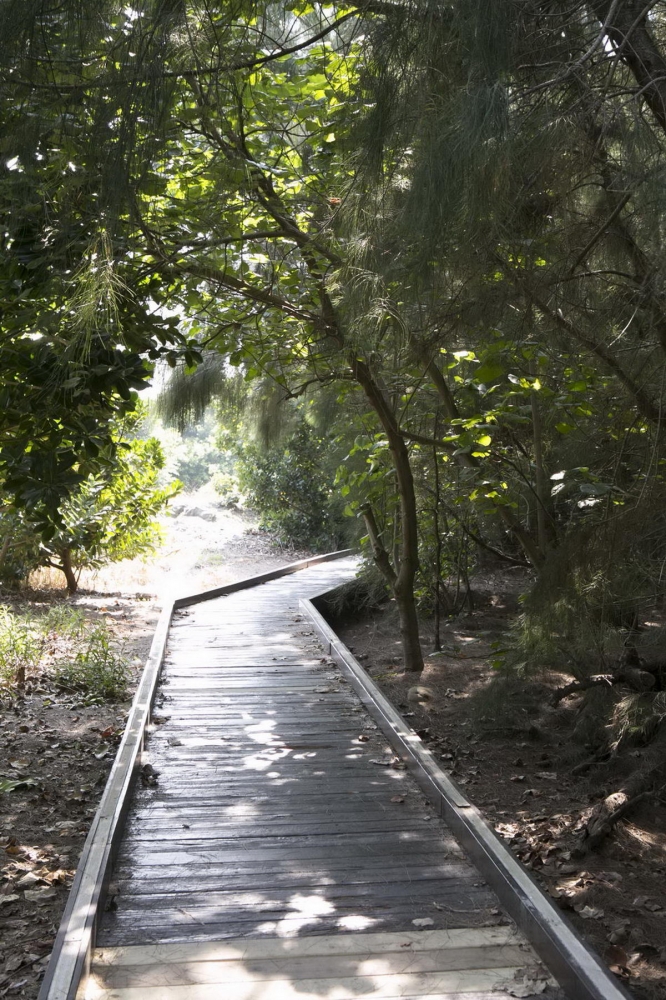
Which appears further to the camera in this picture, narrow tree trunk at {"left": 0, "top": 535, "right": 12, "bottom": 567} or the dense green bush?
the dense green bush

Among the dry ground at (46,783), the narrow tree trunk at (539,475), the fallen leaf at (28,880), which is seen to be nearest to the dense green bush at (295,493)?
the dry ground at (46,783)

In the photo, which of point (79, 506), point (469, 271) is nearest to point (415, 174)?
point (469, 271)

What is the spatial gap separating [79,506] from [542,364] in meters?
8.62

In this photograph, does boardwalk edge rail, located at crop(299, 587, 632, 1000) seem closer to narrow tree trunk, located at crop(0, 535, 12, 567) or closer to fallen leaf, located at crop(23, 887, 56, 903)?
fallen leaf, located at crop(23, 887, 56, 903)

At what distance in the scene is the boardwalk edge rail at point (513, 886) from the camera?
8.93 ft

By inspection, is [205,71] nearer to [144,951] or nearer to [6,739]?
[144,951]

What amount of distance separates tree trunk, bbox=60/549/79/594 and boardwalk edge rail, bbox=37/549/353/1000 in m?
6.61

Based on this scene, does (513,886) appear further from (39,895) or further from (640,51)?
(640,51)

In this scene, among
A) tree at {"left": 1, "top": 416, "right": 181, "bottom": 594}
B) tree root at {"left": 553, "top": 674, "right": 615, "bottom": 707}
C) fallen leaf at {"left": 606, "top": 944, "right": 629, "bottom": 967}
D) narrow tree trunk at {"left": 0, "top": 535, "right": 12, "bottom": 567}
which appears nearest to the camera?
fallen leaf at {"left": 606, "top": 944, "right": 629, "bottom": 967}

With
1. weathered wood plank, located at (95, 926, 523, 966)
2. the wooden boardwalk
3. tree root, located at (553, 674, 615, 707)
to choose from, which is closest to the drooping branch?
tree root, located at (553, 674, 615, 707)

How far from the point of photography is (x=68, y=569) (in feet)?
42.4

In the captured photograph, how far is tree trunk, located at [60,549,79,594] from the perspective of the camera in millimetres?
12828

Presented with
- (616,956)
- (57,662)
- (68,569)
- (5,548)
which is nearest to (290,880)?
(616,956)

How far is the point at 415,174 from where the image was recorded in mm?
3529
